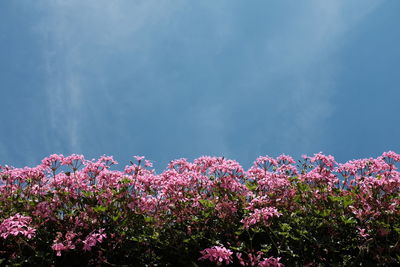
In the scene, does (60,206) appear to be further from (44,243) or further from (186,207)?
(186,207)

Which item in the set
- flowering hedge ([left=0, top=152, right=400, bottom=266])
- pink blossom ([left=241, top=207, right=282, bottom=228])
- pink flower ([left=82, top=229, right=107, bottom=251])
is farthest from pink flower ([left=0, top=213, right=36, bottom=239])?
pink blossom ([left=241, top=207, right=282, bottom=228])

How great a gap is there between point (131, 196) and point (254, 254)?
2.46 m

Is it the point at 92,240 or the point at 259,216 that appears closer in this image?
the point at 259,216

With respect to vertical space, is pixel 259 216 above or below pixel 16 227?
below

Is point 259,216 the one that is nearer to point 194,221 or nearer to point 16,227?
point 194,221

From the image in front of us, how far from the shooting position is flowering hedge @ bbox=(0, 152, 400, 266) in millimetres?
6691

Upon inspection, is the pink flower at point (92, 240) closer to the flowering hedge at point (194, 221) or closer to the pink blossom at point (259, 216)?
the flowering hedge at point (194, 221)

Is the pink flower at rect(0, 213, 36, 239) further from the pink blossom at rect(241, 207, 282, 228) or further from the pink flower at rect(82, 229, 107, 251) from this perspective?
the pink blossom at rect(241, 207, 282, 228)

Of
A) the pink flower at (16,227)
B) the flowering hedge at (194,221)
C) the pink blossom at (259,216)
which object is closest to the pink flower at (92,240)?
the flowering hedge at (194,221)

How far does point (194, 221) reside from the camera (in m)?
7.16

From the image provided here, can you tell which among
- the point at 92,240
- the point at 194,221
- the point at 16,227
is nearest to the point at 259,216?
the point at 194,221

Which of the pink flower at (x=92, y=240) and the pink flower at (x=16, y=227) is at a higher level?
the pink flower at (x=16, y=227)

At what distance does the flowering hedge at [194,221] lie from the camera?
6.69 meters

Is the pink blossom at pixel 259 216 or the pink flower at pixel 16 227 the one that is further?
the pink blossom at pixel 259 216
